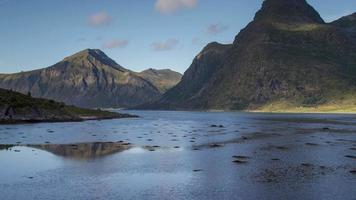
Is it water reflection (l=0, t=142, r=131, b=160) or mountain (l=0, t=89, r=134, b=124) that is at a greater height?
mountain (l=0, t=89, r=134, b=124)

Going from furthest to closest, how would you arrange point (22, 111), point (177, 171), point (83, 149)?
point (22, 111) → point (83, 149) → point (177, 171)

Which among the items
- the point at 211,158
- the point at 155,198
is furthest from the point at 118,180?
the point at 211,158

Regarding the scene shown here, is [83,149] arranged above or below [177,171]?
above

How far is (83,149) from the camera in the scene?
83.7 meters

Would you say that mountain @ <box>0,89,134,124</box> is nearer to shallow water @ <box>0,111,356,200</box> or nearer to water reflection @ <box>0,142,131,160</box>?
water reflection @ <box>0,142,131,160</box>

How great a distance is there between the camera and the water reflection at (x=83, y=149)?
244 feet

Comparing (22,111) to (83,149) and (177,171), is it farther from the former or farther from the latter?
(177,171)

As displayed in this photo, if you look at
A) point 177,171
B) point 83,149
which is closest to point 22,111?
point 83,149

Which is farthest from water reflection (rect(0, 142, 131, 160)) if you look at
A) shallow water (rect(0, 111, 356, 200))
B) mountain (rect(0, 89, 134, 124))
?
mountain (rect(0, 89, 134, 124))

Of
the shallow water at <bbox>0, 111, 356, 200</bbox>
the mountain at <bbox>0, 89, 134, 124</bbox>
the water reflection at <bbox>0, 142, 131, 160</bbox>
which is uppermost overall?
the mountain at <bbox>0, 89, 134, 124</bbox>

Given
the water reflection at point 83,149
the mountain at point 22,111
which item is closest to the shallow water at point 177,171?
the water reflection at point 83,149

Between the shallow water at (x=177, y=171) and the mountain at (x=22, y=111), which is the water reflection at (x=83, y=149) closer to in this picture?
the shallow water at (x=177, y=171)

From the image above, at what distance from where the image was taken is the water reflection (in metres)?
74.3

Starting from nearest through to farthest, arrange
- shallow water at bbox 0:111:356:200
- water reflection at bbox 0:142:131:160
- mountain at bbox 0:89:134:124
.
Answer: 1. shallow water at bbox 0:111:356:200
2. water reflection at bbox 0:142:131:160
3. mountain at bbox 0:89:134:124
